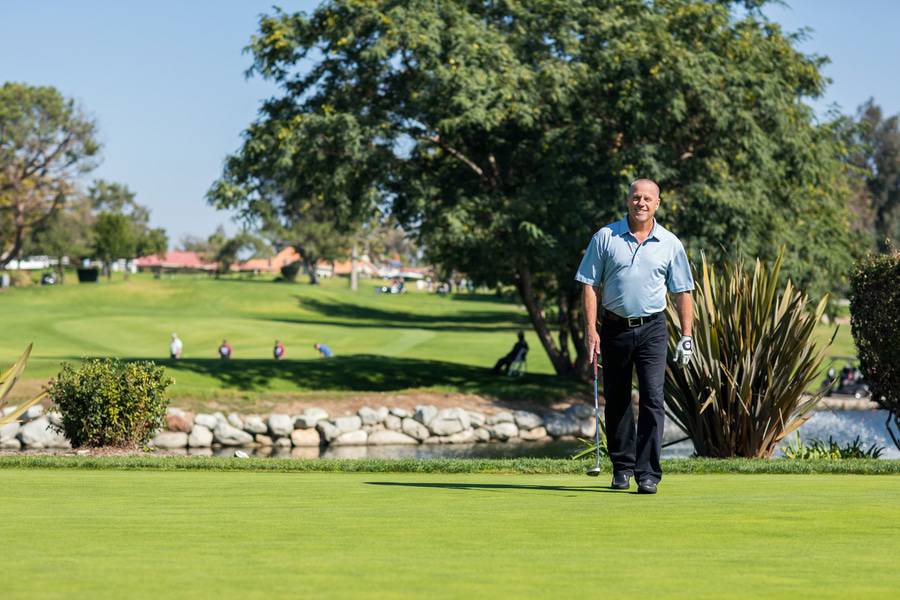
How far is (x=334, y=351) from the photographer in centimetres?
5544

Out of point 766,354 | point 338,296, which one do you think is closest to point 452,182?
point 766,354

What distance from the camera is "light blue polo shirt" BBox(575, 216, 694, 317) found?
8.49 m

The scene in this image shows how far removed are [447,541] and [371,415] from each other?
26.2 metres

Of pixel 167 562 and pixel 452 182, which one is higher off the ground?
pixel 452 182

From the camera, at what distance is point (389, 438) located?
3117 cm

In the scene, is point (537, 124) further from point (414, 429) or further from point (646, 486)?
point (646, 486)

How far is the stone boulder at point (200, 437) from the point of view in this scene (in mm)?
29484

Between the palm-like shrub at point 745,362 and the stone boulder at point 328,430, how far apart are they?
17458mm

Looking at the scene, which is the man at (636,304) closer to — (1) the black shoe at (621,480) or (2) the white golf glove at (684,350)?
(1) the black shoe at (621,480)

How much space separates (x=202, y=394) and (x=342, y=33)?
10041mm

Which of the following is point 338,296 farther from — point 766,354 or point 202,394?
point 766,354

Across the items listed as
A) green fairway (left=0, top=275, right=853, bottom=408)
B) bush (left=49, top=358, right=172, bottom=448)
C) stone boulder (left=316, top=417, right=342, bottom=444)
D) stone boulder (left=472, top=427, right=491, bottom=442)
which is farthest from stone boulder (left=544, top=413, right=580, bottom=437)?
bush (left=49, top=358, right=172, bottom=448)

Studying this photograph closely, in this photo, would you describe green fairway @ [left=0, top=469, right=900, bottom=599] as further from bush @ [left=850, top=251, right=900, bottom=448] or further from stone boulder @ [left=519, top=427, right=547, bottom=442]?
stone boulder @ [left=519, top=427, right=547, bottom=442]

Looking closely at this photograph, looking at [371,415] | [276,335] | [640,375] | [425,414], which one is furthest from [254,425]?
[276,335]
